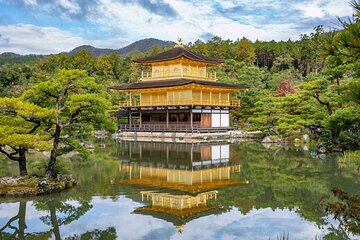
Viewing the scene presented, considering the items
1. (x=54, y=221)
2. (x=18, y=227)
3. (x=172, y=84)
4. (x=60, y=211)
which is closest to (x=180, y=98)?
(x=172, y=84)

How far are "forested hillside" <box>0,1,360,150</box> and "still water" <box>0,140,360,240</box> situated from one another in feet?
8.10

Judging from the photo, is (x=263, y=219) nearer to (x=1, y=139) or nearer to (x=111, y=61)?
(x=1, y=139)

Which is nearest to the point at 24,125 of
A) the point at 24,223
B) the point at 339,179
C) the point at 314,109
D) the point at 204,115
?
the point at 24,223

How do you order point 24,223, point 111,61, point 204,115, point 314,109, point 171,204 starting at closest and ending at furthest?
point 24,223 < point 171,204 < point 314,109 < point 204,115 < point 111,61

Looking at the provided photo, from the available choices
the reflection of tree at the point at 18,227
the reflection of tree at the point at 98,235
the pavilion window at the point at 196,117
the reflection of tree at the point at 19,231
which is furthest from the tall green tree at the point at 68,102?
the pavilion window at the point at 196,117

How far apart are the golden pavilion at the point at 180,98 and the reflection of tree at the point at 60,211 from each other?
21.6 metres

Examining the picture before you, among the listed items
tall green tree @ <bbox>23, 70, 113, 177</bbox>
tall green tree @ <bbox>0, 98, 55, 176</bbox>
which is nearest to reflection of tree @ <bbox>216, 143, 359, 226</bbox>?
tall green tree @ <bbox>23, 70, 113, 177</bbox>

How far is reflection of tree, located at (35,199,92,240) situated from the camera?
8688 millimetres

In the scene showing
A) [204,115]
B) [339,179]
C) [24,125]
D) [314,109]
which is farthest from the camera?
[204,115]

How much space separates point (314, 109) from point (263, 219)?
16814mm

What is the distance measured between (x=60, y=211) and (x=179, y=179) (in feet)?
17.2

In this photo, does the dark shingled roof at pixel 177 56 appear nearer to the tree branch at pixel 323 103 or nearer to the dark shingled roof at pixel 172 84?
the dark shingled roof at pixel 172 84

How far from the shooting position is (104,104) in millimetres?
11875

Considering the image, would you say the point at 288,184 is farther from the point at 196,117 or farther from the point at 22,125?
the point at 196,117
